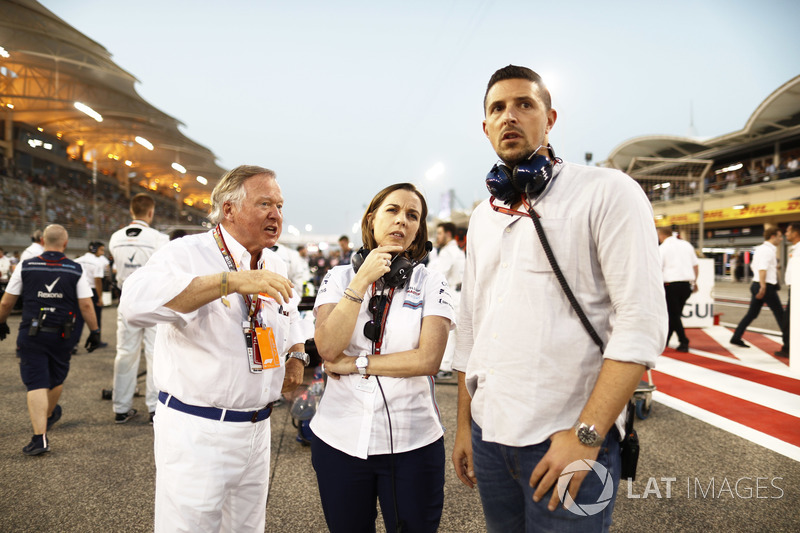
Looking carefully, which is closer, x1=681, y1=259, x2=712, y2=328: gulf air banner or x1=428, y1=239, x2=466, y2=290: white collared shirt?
x1=428, y1=239, x2=466, y2=290: white collared shirt

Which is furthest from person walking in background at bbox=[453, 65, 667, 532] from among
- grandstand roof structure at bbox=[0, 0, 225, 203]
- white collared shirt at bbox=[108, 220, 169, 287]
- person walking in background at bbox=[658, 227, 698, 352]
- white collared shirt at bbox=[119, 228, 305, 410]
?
grandstand roof structure at bbox=[0, 0, 225, 203]

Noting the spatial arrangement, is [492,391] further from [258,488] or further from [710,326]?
[710,326]

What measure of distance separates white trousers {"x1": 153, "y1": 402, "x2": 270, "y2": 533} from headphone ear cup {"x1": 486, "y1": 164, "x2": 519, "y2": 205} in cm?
136

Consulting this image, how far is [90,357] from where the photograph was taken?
289 inches

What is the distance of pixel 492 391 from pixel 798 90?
28080 millimetres

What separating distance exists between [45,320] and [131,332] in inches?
29.9

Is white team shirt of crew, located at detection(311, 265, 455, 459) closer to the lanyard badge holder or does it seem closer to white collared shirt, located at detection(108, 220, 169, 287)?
the lanyard badge holder

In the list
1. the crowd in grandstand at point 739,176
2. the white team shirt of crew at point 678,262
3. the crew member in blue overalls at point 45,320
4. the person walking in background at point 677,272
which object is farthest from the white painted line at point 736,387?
the crowd in grandstand at point 739,176

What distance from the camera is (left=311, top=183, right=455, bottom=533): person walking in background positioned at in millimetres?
1682

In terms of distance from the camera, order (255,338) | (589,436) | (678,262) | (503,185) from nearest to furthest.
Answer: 1. (589,436)
2. (503,185)
3. (255,338)
4. (678,262)

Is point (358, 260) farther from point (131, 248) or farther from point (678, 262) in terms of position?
point (678, 262)

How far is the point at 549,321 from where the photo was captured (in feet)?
3.96

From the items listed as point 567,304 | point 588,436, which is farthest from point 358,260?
point 588,436

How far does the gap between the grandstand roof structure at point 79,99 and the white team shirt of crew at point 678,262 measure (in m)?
16.1
